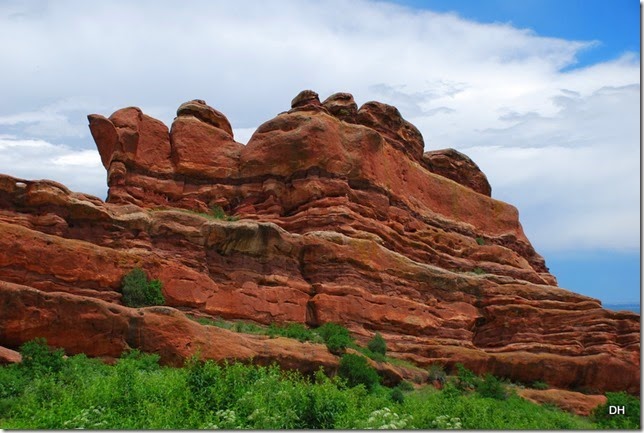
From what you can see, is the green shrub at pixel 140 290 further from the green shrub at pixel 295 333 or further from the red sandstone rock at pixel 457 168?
the red sandstone rock at pixel 457 168

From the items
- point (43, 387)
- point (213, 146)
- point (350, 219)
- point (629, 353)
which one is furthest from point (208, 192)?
point (629, 353)

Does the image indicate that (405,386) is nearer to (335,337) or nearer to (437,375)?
(437,375)

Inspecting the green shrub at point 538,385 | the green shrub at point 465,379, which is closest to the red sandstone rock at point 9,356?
the green shrub at point 465,379

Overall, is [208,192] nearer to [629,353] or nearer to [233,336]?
[233,336]

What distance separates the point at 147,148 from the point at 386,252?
13721mm

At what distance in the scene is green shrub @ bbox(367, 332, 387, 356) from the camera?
1132 inches

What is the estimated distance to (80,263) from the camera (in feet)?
83.4

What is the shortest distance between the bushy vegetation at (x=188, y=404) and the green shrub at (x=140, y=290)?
16.6ft

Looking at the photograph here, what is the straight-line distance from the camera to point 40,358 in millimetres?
19984

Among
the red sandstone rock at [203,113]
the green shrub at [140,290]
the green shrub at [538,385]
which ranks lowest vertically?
the green shrub at [538,385]

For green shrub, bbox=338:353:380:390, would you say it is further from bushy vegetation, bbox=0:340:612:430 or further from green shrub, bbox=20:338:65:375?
green shrub, bbox=20:338:65:375

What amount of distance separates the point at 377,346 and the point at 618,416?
9.53 meters

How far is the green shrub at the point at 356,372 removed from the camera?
2409 centimetres

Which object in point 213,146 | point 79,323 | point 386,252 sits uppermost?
point 213,146
